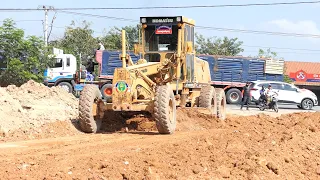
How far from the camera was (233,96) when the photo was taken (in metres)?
33.9

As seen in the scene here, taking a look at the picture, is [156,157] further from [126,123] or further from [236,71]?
[236,71]

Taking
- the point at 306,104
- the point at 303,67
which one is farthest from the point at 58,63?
the point at 303,67

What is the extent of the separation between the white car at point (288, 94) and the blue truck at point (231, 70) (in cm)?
435

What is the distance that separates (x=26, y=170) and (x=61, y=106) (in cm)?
809

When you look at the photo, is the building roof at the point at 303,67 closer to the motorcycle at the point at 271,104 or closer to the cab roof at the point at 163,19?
the motorcycle at the point at 271,104

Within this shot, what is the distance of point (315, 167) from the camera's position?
9.09 m

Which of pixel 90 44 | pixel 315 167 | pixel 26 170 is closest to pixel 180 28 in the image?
pixel 315 167

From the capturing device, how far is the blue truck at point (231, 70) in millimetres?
33219

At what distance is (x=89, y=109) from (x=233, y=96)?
21937 mm

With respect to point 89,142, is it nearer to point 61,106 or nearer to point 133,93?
point 133,93

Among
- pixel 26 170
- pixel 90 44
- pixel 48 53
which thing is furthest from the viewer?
pixel 90 44

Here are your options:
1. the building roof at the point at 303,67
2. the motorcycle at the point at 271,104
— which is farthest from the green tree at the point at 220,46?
the motorcycle at the point at 271,104

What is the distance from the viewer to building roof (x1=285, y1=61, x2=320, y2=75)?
5425 cm

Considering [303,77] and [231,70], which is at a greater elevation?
[231,70]
